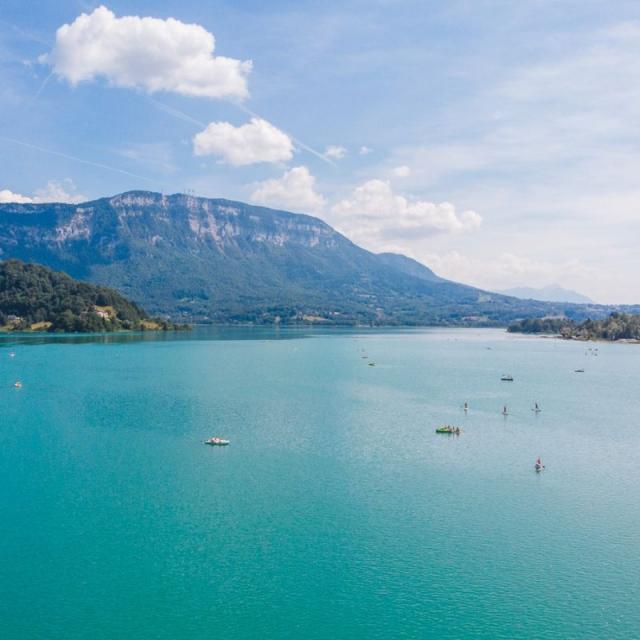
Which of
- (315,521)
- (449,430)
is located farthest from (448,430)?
(315,521)

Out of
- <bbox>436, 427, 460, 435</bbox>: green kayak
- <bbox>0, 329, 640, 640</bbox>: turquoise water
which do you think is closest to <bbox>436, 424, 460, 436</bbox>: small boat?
<bbox>436, 427, 460, 435</bbox>: green kayak

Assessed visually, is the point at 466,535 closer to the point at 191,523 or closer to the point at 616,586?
the point at 616,586

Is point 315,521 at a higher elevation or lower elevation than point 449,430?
lower

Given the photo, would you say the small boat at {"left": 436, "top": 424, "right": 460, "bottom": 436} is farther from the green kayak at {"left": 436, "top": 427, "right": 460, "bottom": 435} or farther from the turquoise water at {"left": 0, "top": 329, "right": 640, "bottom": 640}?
the turquoise water at {"left": 0, "top": 329, "right": 640, "bottom": 640}

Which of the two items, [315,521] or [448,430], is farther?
[448,430]

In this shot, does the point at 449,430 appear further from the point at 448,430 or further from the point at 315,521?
the point at 315,521

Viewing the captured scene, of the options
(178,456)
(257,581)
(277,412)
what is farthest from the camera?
(277,412)

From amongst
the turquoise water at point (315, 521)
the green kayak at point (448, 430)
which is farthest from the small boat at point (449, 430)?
the turquoise water at point (315, 521)

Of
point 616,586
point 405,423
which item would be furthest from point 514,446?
point 616,586
